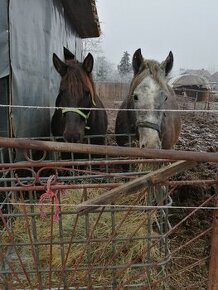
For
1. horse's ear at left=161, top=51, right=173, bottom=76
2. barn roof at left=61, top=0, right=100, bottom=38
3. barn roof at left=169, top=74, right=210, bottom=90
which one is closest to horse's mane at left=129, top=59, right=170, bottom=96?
horse's ear at left=161, top=51, right=173, bottom=76

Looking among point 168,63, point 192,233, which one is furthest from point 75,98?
point 192,233

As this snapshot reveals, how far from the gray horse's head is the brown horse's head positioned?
1.97 ft

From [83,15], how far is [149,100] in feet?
18.9

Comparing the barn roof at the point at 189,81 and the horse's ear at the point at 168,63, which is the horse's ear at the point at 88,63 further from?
the barn roof at the point at 189,81

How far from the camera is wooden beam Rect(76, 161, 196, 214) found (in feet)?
4.89

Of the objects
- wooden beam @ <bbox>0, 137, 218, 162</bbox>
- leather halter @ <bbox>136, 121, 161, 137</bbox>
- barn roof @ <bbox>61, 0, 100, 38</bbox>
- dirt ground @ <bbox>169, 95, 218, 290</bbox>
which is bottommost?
dirt ground @ <bbox>169, 95, 218, 290</bbox>

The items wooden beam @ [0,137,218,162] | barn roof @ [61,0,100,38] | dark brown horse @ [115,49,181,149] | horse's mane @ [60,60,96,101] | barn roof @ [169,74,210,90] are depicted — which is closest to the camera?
wooden beam @ [0,137,218,162]

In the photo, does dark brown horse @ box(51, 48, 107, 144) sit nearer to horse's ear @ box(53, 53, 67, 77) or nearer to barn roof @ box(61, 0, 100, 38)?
horse's ear @ box(53, 53, 67, 77)

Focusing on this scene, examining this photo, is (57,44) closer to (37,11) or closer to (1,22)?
(37,11)

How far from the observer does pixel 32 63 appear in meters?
4.58

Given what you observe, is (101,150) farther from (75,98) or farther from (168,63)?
(168,63)

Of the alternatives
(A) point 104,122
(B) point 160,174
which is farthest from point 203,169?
(B) point 160,174

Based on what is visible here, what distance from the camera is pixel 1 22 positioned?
354 centimetres

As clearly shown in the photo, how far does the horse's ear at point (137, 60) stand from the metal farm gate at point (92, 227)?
147cm
